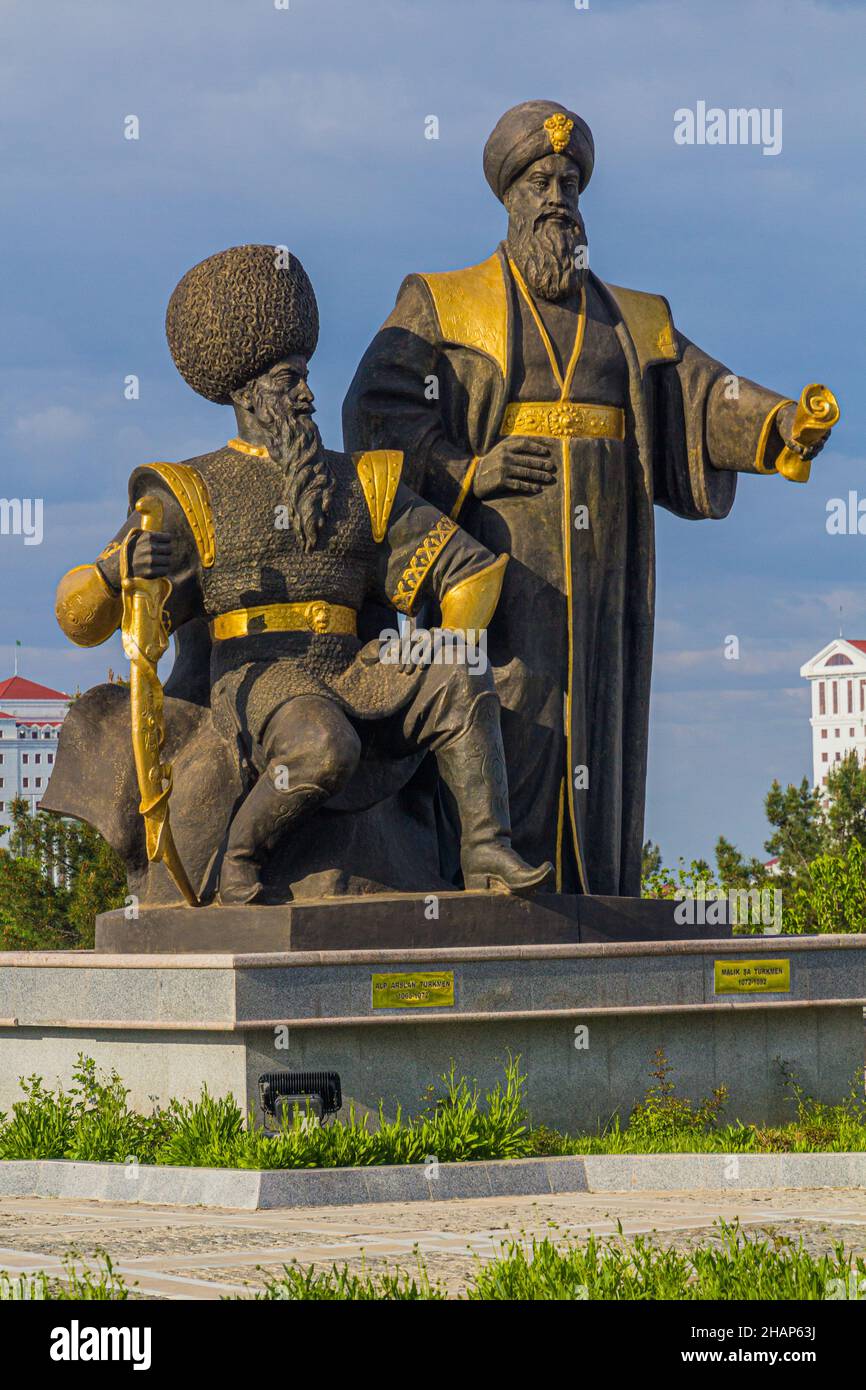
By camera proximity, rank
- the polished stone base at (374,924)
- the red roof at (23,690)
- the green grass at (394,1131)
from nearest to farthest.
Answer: the green grass at (394,1131)
the polished stone base at (374,924)
the red roof at (23,690)

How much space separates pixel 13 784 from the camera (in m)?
79.1

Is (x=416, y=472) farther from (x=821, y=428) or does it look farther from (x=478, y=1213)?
(x=478, y=1213)

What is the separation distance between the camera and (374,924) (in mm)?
9648

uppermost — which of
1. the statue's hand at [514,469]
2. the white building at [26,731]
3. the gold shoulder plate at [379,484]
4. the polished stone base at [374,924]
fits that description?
the white building at [26,731]

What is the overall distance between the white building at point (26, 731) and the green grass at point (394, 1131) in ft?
204

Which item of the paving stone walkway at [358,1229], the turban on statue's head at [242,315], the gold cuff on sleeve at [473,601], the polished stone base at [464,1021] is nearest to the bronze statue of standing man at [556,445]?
the gold cuff on sleeve at [473,601]

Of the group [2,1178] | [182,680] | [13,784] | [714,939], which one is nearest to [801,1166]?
[714,939]

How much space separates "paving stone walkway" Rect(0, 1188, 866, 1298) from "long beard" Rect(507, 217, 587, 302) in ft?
15.7

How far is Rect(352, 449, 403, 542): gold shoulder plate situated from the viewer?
10.4m

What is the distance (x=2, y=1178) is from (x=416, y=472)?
4.06 m

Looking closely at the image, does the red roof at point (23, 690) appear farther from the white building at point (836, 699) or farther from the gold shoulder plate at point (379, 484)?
the gold shoulder plate at point (379, 484)

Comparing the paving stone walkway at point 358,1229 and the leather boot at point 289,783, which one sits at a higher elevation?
the leather boot at point 289,783

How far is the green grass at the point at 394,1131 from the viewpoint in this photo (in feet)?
27.7

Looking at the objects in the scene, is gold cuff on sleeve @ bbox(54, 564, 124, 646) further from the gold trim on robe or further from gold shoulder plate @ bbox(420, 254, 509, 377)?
gold shoulder plate @ bbox(420, 254, 509, 377)
